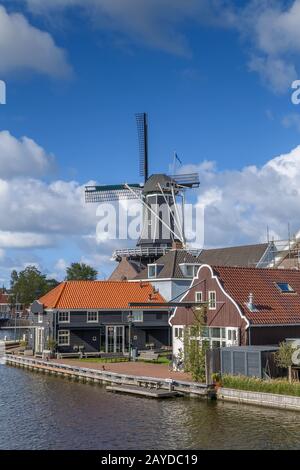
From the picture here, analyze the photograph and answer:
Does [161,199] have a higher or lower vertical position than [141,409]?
higher

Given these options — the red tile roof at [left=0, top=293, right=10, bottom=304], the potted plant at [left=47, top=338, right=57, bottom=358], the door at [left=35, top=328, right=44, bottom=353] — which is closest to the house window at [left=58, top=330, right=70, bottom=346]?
the potted plant at [left=47, top=338, right=57, bottom=358]

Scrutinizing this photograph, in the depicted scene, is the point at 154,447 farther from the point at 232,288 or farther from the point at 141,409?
the point at 232,288

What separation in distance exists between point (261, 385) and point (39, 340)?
2780 centimetres

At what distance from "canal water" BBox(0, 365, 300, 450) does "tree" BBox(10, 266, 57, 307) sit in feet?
302

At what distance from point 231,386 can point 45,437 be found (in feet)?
37.2

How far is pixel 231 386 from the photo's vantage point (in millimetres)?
31703

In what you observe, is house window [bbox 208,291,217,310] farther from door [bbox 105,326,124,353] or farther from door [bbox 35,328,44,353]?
door [bbox 35,328,44,353]

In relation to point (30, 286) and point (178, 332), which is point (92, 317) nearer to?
point (178, 332)

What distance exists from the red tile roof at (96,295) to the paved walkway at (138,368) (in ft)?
18.6

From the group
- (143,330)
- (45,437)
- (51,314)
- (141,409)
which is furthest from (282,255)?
(45,437)

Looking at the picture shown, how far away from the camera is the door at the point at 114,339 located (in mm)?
52069

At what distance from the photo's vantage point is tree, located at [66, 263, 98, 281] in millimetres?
111887

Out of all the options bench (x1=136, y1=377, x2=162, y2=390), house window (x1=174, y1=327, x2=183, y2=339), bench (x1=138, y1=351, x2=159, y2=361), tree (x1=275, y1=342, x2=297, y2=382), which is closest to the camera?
tree (x1=275, y1=342, x2=297, y2=382)

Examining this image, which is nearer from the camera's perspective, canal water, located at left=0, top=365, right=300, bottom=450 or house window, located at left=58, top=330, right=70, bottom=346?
canal water, located at left=0, top=365, right=300, bottom=450
